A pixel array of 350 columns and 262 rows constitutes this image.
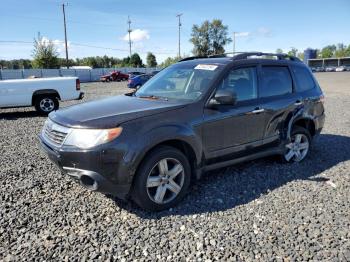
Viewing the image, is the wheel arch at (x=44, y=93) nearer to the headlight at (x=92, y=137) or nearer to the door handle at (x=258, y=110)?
the headlight at (x=92, y=137)

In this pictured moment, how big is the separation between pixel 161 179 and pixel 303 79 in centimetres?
340

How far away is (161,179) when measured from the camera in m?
3.73

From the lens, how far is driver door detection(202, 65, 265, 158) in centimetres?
411

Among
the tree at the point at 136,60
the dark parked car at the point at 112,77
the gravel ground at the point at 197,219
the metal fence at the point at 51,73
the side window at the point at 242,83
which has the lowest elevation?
the gravel ground at the point at 197,219

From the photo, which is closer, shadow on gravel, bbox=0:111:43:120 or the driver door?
the driver door

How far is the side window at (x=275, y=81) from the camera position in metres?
4.88

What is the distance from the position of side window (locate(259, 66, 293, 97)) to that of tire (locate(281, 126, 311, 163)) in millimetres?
728

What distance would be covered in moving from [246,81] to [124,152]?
225 centimetres

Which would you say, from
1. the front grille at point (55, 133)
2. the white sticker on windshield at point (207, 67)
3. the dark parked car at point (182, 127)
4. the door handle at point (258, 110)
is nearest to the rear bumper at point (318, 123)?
the dark parked car at point (182, 127)

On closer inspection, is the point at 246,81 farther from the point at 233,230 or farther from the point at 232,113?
the point at 233,230

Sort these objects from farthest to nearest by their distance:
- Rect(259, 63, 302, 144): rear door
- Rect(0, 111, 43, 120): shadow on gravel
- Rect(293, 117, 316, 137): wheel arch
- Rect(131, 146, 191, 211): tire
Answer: Rect(0, 111, 43, 120): shadow on gravel < Rect(293, 117, 316, 137): wheel arch < Rect(259, 63, 302, 144): rear door < Rect(131, 146, 191, 211): tire

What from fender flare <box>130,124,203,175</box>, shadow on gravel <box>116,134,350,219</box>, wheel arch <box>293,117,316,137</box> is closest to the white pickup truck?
shadow on gravel <box>116,134,350,219</box>

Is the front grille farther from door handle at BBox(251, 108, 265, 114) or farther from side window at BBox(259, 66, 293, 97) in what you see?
side window at BBox(259, 66, 293, 97)

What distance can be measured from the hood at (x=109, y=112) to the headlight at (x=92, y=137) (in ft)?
0.17
